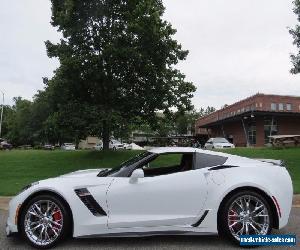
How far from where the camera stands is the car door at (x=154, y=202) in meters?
6.07

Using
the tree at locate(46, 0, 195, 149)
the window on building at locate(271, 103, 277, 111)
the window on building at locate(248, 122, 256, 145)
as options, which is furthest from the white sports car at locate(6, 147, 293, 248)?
the window on building at locate(271, 103, 277, 111)

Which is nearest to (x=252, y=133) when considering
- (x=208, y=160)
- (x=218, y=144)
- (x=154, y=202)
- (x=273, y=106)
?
(x=273, y=106)

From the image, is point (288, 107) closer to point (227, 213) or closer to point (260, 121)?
point (260, 121)

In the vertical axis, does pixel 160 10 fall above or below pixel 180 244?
above

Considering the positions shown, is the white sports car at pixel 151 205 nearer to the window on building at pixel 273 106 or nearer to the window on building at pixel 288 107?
the window on building at pixel 273 106

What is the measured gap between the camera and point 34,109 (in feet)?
297

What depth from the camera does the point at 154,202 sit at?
6137 mm

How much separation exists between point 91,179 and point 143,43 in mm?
17583

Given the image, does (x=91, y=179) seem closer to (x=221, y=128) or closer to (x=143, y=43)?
(x=143, y=43)

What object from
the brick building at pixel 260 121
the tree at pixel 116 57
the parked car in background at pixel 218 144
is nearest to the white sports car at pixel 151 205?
the tree at pixel 116 57

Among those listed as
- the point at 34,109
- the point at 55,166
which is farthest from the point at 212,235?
the point at 34,109

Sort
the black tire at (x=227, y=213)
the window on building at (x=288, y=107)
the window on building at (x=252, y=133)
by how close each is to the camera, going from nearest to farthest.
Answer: the black tire at (x=227, y=213) < the window on building at (x=252, y=133) < the window on building at (x=288, y=107)

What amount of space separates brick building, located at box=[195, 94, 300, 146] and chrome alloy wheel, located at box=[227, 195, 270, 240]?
151 ft

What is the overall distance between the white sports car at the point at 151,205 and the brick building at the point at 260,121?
4595 centimetres
